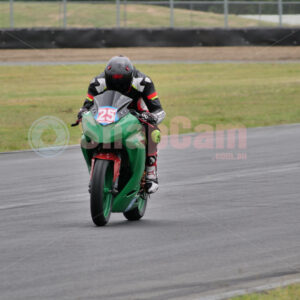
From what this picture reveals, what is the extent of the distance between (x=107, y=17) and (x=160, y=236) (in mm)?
30891

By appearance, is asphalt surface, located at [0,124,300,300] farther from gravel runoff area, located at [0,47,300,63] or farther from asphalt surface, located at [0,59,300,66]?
gravel runoff area, located at [0,47,300,63]

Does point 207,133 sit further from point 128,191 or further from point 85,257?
point 85,257

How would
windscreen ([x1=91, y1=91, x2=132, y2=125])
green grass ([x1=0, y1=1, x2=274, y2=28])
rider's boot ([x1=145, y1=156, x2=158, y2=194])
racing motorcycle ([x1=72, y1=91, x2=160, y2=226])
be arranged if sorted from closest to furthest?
racing motorcycle ([x1=72, y1=91, x2=160, y2=226]) < windscreen ([x1=91, y1=91, x2=132, y2=125]) < rider's boot ([x1=145, y1=156, x2=158, y2=194]) < green grass ([x1=0, y1=1, x2=274, y2=28])

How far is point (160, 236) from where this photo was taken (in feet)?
21.9

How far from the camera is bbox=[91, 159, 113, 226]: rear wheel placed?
648 centimetres

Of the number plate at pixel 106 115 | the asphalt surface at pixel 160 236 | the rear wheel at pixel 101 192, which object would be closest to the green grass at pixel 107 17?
the asphalt surface at pixel 160 236

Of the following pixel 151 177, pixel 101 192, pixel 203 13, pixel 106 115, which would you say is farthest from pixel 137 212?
pixel 203 13

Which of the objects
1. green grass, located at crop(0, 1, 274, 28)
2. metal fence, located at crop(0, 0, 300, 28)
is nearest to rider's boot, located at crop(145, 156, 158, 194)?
metal fence, located at crop(0, 0, 300, 28)

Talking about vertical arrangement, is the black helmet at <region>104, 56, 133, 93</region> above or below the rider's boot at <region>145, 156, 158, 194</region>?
above

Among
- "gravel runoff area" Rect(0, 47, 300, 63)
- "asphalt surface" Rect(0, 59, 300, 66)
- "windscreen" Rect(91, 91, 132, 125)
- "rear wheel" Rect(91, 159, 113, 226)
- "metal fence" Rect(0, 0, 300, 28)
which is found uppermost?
"metal fence" Rect(0, 0, 300, 28)

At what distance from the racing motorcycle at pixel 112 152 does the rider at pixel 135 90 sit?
0.45 ft

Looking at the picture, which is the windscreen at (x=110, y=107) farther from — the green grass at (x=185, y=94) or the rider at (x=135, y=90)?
the green grass at (x=185, y=94)

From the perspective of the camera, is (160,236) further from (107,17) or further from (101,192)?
(107,17)

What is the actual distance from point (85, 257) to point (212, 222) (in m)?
1.78
